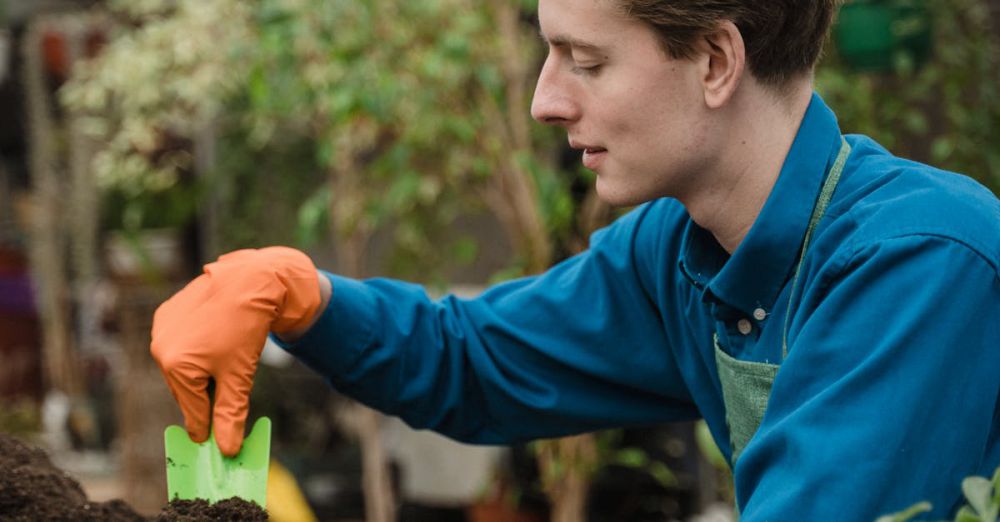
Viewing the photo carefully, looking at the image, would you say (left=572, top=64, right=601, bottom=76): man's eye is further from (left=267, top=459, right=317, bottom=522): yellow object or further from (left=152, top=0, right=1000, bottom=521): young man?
(left=267, top=459, right=317, bottom=522): yellow object

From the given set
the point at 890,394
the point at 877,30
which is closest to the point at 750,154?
the point at 890,394

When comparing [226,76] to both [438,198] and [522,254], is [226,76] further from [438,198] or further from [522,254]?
[522,254]

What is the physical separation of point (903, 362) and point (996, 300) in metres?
0.13

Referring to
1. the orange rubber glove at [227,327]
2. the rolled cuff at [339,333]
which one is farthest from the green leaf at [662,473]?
the orange rubber glove at [227,327]

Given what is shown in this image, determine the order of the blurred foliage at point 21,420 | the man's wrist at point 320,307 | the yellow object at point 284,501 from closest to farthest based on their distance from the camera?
the man's wrist at point 320,307 < the yellow object at point 284,501 < the blurred foliage at point 21,420

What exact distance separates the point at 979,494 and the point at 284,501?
3.75 m

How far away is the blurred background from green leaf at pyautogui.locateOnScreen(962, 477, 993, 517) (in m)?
2.59

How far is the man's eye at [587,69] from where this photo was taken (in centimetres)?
160

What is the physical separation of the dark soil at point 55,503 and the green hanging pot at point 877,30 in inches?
113

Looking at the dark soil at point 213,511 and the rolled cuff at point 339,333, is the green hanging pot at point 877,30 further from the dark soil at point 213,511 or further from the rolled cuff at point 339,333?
the dark soil at point 213,511

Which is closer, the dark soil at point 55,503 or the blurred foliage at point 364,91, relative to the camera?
the dark soil at point 55,503

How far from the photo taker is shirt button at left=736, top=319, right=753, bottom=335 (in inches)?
65.2

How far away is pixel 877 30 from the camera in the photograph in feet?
12.7

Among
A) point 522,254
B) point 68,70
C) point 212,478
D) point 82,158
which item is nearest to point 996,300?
point 212,478
